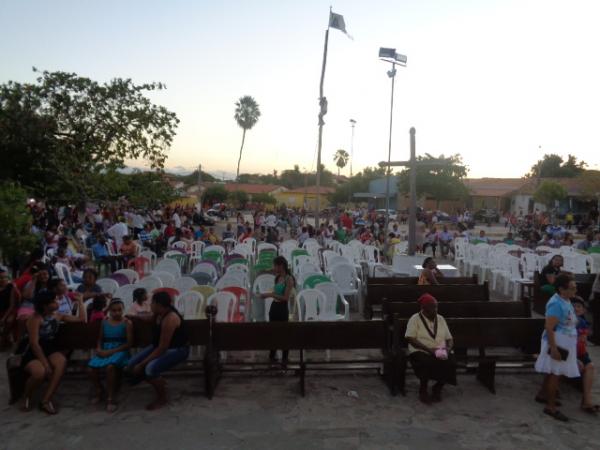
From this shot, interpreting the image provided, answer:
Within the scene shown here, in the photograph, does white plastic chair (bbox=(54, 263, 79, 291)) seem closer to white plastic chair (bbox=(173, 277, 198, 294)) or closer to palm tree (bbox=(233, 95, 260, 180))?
white plastic chair (bbox=(173, 277, 198, 294))

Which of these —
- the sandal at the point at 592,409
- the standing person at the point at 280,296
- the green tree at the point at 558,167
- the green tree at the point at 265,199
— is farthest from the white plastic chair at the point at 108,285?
the green tree at the point at 558,167

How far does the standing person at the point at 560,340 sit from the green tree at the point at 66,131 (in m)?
14.7

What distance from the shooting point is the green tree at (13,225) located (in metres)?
9.50

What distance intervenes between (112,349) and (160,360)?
55 centimetres

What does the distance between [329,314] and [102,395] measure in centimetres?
305

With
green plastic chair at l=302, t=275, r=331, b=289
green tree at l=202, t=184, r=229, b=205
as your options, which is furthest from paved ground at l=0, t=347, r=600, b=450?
green tree at l=202, t=184, r=229, b=205

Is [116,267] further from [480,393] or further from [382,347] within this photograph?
[480,393]

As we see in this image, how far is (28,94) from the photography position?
16547 mm

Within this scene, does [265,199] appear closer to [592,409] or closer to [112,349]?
[112,349]

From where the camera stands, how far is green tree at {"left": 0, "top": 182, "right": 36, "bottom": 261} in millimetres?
9500

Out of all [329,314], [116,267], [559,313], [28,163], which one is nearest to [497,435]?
[559,313]

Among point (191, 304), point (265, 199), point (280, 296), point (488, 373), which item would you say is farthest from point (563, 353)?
point (265, 199)

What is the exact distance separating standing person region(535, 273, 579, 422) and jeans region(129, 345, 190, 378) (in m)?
3.51

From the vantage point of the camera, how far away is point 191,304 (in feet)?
23.7
